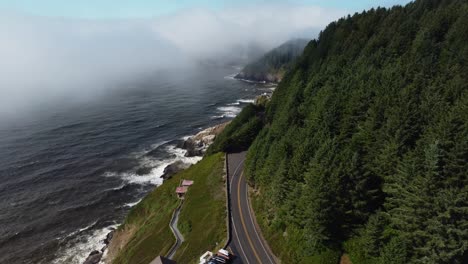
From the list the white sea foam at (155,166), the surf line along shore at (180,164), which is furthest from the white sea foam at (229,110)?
the white sea foam at (155,166)

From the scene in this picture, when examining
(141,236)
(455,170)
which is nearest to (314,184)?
(455,170)

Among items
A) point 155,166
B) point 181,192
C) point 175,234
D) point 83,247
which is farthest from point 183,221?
point 155,166

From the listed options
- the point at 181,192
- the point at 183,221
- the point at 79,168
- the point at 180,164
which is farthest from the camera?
the point at 79,168

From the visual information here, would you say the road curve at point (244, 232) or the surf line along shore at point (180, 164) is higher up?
the road curve at point (244, 232)

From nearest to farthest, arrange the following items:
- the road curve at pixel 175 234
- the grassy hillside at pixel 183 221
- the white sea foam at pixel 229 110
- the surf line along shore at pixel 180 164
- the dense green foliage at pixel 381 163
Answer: the dense green foliage at pixel 381 163
the grassy hillside at pixel 183 221
the road curve at pixel 175 234
the surf line along shore at pixel 180 164
the white sea foam at pixel 229 110

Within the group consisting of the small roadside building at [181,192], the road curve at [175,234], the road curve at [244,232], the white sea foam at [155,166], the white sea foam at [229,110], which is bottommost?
the white sea foam at [155,166]

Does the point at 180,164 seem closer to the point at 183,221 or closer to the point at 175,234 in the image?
the point at 183,221

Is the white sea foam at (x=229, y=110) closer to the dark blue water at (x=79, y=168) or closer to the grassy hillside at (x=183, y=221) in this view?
the dark blue water at (x=79, y=168)
